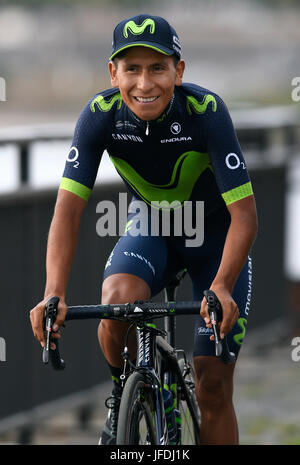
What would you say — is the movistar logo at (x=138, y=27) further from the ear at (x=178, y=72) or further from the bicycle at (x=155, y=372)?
the bicycle at (x=155, y=372)

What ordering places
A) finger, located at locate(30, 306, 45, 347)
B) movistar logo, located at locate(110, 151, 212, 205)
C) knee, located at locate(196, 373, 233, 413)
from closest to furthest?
finger, located at locate(30, 306, 45, 347) → movistar logo, located at locate(110, 151, 212, 205) → knee, located at locate(196, 373, 233, 413)

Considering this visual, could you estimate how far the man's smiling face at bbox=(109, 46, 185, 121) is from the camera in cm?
413

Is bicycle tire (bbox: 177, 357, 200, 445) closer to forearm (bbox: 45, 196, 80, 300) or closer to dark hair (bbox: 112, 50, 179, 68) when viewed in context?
forearm (bbox: 45, 196, 80, 300)

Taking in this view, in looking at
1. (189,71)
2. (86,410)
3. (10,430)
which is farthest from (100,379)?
(189,71)

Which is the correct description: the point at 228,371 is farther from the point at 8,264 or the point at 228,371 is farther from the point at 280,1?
the point at 280,1

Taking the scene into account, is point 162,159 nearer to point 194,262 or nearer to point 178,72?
point 178,72

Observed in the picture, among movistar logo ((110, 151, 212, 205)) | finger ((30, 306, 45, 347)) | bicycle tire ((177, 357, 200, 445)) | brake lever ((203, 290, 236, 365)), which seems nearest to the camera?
brake lever ((203, 290, 236, 365))

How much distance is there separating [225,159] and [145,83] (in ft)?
1.54

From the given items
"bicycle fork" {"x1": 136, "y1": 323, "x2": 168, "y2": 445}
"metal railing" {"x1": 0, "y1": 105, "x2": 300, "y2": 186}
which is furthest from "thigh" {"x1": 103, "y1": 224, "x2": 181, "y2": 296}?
"metal railing" {"x1": 0, "y1": 105, "x2": 300, "y2": 186}

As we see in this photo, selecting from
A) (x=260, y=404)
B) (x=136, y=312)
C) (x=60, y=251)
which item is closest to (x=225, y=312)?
(x=136, y=312)

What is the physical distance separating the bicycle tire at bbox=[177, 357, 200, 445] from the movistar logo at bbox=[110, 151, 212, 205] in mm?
760

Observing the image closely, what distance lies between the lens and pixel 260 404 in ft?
26.8

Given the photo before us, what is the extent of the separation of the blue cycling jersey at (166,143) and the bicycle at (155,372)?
57 centimetres

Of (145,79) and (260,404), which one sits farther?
(260,404)
